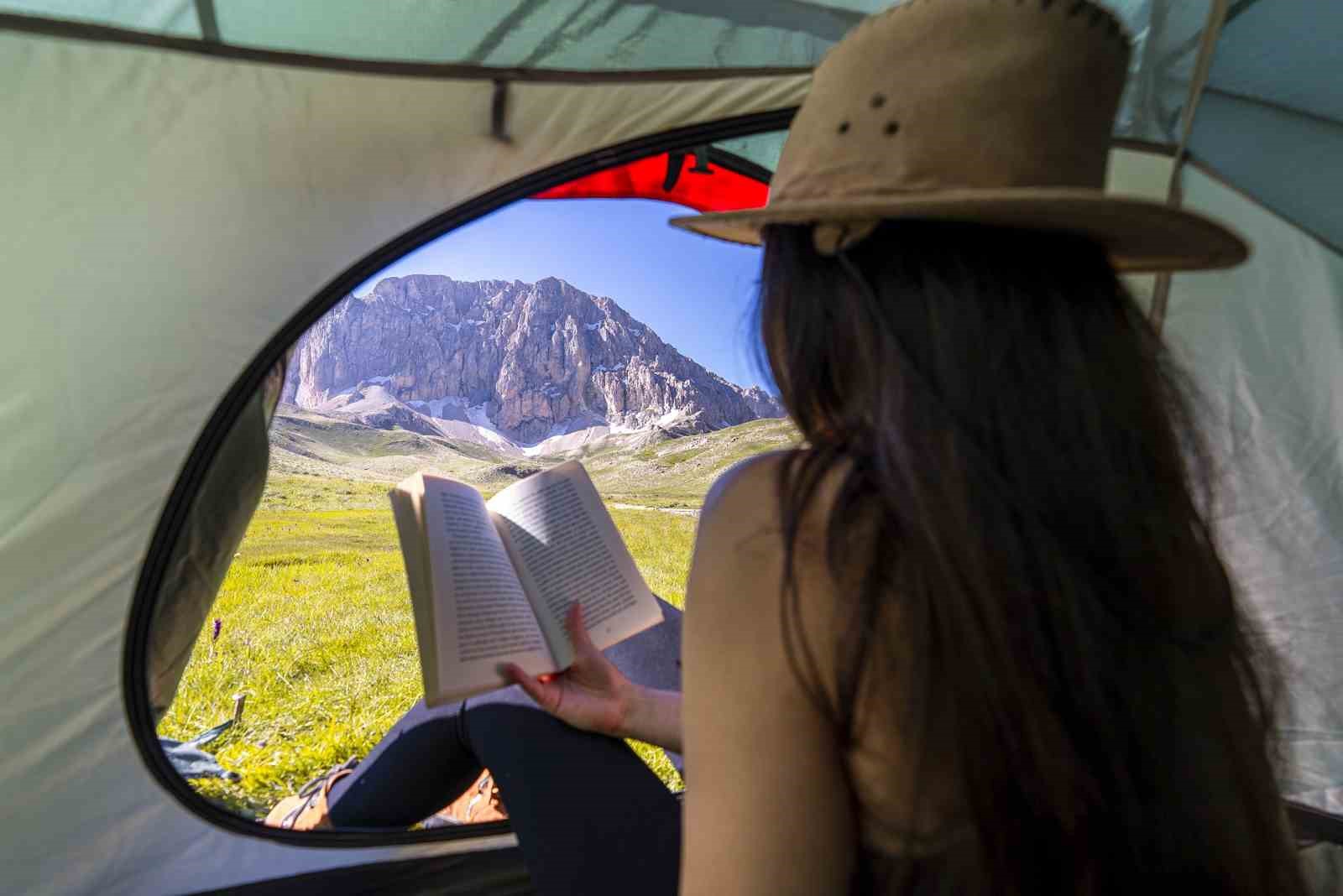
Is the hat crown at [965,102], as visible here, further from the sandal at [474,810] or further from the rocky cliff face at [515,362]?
the rocky cliff face at [515,362]

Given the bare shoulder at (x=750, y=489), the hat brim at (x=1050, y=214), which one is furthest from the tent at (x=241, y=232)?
the bare shoulder at (x=750, y=489)

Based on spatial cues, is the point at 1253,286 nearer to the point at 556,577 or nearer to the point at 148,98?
the point at 556,577

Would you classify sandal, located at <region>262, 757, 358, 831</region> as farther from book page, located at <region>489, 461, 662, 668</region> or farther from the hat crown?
the hat crown

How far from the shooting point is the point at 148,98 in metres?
1.19

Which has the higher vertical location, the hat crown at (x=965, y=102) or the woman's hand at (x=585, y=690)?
the hat crown at (x=965, y=102)

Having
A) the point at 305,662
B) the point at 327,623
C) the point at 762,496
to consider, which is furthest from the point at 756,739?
the point at 327,623

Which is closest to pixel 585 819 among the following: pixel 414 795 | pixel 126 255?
pixel 414 795

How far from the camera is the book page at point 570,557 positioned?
1176mm

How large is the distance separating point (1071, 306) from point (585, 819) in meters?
0.81

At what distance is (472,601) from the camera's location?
1013mm

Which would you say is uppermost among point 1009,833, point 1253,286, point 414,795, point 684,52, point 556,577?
point 684,52

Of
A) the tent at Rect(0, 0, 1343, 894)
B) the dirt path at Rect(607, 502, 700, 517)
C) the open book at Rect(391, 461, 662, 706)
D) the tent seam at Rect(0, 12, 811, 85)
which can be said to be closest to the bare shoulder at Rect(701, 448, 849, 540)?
the open book at Rect(391, 461, 662, 706)

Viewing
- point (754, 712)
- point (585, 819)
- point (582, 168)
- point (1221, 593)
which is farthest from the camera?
point (582, 168)

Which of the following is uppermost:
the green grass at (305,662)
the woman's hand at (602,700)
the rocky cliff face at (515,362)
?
the woman's hand at (602,700)
